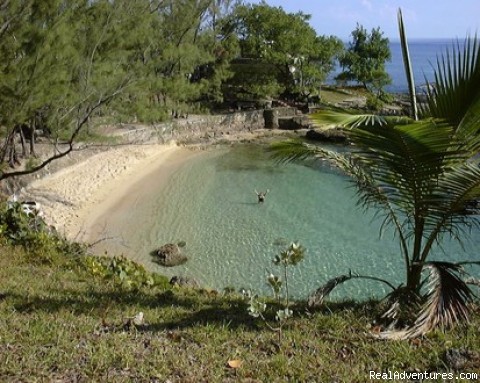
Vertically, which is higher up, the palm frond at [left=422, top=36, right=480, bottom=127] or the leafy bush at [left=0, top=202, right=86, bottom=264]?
the palm frond at [left=422, top=36, right=480, bottom=127]

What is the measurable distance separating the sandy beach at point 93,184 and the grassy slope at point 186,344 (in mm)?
7001

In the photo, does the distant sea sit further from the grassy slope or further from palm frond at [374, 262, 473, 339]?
the grassy slope

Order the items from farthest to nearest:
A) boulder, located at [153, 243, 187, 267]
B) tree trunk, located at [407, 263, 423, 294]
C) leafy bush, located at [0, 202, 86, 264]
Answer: boulder, located at [153, 243, 187, 267] → leafy bush, located at [0, 202, 86, 264] → tree trunk, located at [407, 263, 423, 294]

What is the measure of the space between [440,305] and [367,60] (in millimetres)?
31653

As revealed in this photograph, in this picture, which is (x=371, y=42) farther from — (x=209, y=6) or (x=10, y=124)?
(x=10, y=124)

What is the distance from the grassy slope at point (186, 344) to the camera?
286 centimetres

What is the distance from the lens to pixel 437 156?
3.36 metres

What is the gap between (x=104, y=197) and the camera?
1364 cm

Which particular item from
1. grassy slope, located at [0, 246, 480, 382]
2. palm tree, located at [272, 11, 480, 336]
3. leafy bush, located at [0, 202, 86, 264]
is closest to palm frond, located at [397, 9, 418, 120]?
palm tree, located at [272, 11, 480, 336]

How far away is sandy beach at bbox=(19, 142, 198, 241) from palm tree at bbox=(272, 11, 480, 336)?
8392 mm

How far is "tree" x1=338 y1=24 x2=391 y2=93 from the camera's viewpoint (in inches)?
1252

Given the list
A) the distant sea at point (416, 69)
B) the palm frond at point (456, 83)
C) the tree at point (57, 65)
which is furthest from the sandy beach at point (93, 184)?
the palm frond at point (456, 83)

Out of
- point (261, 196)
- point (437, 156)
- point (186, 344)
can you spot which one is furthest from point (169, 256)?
point (437, 156)

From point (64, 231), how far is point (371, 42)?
2811 centimetres
